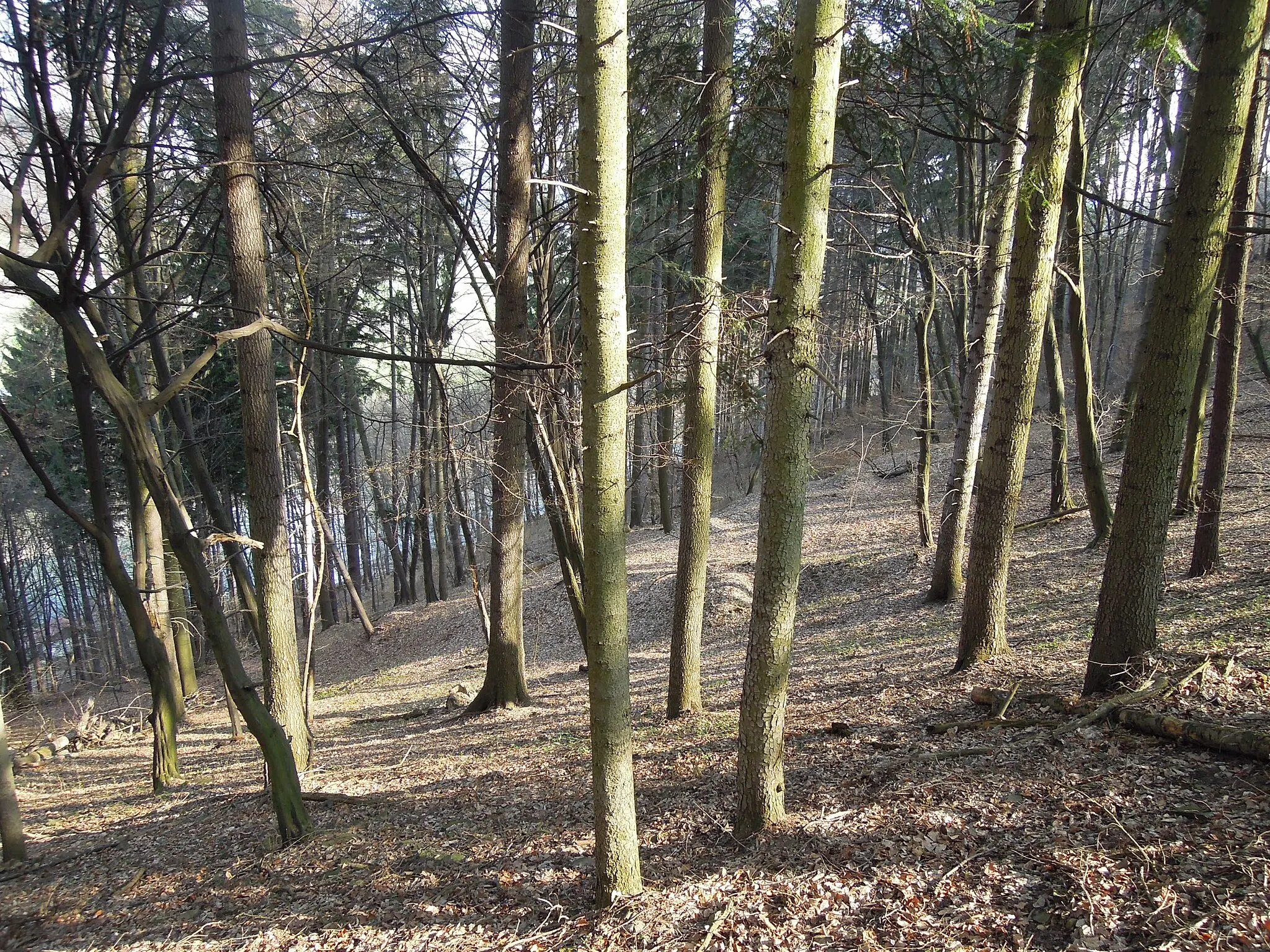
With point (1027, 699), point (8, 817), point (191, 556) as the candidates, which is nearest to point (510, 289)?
point (191, 556)

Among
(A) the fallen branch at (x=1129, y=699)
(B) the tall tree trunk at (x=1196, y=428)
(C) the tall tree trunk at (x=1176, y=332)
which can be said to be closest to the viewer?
(C) the tall tree trunk at (x=1176, y=332)

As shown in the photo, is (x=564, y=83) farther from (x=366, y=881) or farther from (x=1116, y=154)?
(x=1116, y=154)

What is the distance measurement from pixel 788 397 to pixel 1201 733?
336 centimetres

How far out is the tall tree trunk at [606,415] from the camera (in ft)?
11.7

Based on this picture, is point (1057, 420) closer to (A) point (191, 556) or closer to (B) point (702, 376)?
(B) point (702, 376)

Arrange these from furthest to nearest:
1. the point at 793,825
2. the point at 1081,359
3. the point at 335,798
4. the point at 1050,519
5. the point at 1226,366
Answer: the point at 1050,519 < the point at 1081,359 < the point at 1226,366 < the point at 335,798 < the point at 793,825

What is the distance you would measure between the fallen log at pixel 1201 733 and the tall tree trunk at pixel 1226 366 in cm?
452

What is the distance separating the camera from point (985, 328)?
8555mm

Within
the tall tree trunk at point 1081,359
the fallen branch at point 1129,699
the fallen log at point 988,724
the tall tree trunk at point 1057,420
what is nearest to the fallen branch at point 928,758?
the fallen log at point 988,724

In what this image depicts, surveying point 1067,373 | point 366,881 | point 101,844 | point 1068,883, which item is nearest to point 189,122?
point 101,844

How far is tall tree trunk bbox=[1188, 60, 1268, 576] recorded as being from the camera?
690cm

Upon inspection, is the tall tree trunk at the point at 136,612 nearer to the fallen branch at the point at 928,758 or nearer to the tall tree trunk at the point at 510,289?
the tall tree trunk at the point at 510,289

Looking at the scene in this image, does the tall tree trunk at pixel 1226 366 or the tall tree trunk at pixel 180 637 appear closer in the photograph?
the tall tree trunk at pixel 1226 366

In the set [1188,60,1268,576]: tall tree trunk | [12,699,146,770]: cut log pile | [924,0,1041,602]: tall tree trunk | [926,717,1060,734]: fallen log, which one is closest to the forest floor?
[926,717,1060,734]: fallen log
